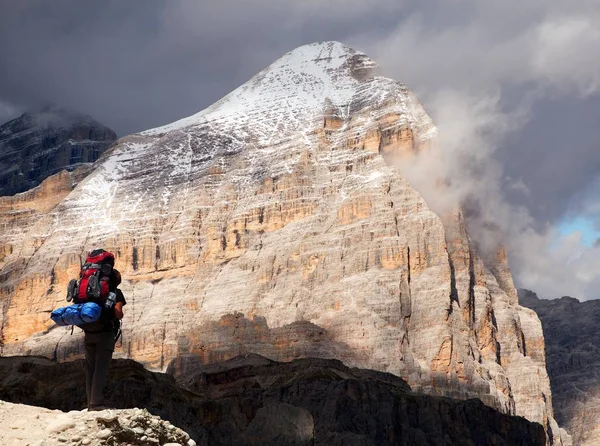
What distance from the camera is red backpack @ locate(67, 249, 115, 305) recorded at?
79.7 ft

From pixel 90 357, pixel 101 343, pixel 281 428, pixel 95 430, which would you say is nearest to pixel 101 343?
pixel 101 343

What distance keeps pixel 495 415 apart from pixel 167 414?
6722 cm

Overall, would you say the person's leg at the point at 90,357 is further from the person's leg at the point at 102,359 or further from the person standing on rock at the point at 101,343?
the person's leg at the point at 102,359

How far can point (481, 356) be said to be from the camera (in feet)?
638

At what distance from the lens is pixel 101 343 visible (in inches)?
974

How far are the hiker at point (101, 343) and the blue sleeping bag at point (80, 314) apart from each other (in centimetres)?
31

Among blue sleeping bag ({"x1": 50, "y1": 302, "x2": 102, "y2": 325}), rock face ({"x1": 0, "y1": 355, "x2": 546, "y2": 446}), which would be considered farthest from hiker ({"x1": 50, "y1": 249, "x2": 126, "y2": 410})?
rock face ({"x1": 0, "y1": 355, "x2": 546, "y2": 446})

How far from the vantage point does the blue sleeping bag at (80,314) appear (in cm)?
2386

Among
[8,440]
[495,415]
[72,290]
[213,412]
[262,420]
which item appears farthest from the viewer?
[495,415]

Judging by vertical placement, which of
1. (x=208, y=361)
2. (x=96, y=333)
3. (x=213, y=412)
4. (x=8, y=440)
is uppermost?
(x=208, y=361)

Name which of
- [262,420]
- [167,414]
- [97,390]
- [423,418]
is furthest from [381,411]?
[97,390]

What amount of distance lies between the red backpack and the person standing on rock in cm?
16

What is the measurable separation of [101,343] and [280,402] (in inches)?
3637

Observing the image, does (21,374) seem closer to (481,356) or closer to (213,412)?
(213,412)
